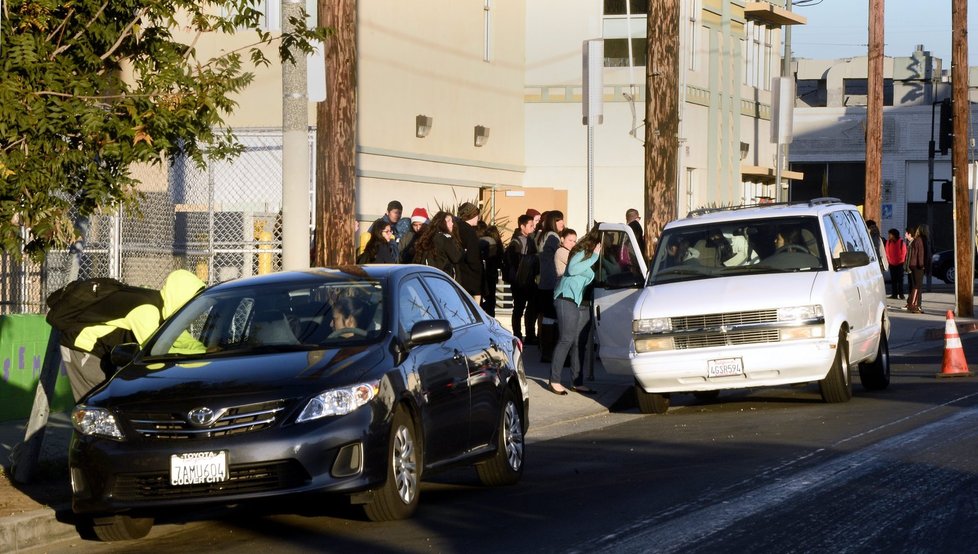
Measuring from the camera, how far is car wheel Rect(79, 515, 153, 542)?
9094mm

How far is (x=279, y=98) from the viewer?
25.4 meters

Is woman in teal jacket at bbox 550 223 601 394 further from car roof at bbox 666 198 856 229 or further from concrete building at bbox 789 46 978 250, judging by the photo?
concrete building at bbox 789 46 978 250

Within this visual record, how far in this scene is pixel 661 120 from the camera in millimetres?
20172

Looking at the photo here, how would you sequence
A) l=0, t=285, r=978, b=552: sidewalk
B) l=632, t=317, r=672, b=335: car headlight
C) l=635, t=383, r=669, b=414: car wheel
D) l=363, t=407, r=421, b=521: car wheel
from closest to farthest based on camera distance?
l=363, t=407, r=421, b=521: car wheel
l=0, t=285, r=978, b=552: sidewalk
l=632, t=317, r=672, b=335: car headlight
l=635, t=383, r=669, b=414: car wheel

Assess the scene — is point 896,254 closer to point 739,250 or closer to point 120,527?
point 739,250

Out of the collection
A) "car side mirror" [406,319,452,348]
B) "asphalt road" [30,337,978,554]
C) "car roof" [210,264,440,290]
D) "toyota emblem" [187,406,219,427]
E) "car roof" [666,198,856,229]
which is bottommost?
"asphalt road" [30,337,978,554]

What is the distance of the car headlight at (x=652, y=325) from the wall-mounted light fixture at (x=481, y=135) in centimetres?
1614

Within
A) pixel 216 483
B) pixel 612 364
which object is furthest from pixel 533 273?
pixel 216 483

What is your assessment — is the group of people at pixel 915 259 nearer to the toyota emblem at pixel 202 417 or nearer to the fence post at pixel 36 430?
the fence post at pixel 36 430

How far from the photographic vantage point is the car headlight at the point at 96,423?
8.73 meters

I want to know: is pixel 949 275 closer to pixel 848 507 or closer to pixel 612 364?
pixel 612 364

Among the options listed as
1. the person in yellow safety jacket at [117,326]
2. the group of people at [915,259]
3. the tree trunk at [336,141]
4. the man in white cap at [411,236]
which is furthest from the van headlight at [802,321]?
the group of people at [915,259]

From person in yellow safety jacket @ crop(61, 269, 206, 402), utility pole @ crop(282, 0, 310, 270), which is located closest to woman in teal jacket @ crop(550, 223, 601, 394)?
utility pole @ crop(282, 0, 310, 270)

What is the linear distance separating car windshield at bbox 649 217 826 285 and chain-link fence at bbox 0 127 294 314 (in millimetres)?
4649
